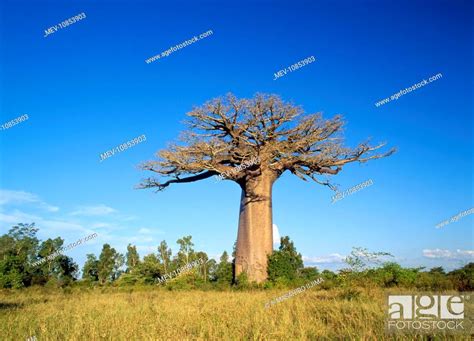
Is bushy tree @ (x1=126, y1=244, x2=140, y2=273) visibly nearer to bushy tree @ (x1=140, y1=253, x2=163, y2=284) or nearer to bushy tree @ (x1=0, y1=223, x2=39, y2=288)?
bushy tree @ (x1=0, y1=223, x2=39, y2=288)

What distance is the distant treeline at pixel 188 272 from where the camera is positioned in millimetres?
12508

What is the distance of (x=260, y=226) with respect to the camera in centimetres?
1756

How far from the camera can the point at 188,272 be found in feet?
60.0

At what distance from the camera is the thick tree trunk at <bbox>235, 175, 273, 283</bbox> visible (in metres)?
17.2

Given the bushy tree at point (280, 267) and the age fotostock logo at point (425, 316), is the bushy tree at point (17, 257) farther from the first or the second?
the age fotostock logo at point (425, 316)

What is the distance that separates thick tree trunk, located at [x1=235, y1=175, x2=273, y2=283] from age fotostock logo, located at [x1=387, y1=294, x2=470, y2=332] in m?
10.5

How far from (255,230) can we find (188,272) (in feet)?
12.1

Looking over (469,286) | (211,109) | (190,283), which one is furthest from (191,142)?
(469,286)

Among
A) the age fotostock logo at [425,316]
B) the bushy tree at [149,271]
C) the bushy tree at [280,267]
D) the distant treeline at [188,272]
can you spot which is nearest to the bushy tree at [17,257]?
the distant treeline at [188,272]

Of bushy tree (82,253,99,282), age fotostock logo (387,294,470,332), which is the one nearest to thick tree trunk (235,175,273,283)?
age fotostock logo (387,294,470,332)

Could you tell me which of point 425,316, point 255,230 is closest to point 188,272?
point 255,230

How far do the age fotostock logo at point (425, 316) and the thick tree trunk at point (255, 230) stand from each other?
1047 cm

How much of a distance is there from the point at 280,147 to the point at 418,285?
7.90 m

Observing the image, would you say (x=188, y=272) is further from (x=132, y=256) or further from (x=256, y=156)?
(x=132, y=256)
